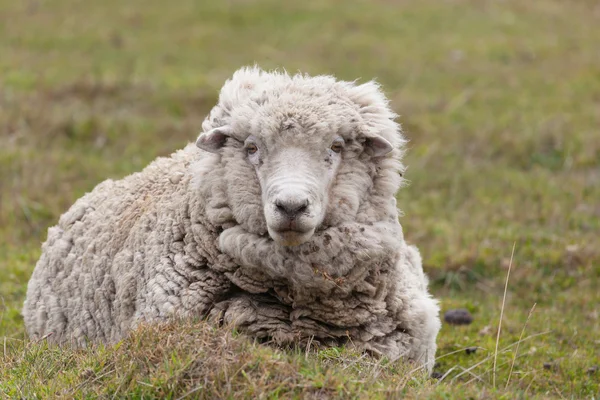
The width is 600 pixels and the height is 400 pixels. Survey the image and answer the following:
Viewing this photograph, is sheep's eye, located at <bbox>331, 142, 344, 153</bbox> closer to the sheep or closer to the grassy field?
the sheep

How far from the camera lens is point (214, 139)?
551cm

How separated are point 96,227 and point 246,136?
1.64 meters

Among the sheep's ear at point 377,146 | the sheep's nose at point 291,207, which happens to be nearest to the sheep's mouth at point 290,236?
the sheep's nose at point 291,207

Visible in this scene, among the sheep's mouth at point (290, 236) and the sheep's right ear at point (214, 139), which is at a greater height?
the sheep's right ear at point (214, 139)

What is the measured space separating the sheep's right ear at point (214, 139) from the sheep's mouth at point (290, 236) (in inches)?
32.5

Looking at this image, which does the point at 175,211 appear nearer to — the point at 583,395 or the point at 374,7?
the point at 583,395

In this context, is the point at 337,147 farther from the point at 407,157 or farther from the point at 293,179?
the point at 407,157

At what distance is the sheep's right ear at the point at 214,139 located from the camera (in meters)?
5.45

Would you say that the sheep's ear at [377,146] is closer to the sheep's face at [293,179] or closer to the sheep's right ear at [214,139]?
the sheep's face at [293,179]

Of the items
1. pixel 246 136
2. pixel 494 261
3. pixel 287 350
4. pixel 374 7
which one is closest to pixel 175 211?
pixel 246 136

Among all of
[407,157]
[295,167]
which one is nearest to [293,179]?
[295,167]

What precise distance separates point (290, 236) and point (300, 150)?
53 cm

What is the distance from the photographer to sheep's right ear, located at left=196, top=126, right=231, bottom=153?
545cm

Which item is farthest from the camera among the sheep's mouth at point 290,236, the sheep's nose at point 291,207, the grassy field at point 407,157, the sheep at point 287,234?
the sheep at point 287,234
